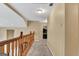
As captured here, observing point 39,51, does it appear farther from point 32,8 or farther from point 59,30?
point 59,30

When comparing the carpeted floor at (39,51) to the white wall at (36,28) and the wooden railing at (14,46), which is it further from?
the white wall at (36,28)

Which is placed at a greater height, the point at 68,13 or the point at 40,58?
the point at 68,13

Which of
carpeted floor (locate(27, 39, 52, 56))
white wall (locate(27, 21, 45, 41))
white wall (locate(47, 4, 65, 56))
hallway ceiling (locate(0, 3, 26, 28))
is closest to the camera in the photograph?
white wall (locate(47, 4, 65, 56))

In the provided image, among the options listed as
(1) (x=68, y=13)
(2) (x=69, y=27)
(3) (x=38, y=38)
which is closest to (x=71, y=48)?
(2) (x=69, y=27)

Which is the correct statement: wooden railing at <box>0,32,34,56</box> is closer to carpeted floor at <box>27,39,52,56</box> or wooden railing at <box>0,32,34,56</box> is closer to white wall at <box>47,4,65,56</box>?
carpeted floor at <box>27,39,52,56</box>

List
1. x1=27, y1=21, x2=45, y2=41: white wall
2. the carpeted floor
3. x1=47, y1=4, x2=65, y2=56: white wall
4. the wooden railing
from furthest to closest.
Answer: x1=27, y1=21, x2=45, y2=41: white wall, the carpeted floor, x1=47, y1=4, x2=65, y2=56: white wall, the wooden railing

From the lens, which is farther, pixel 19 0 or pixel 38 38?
pixel 38 38

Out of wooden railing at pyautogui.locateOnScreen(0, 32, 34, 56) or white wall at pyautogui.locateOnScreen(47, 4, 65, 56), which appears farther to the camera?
white wall at pyautogui.locateOnScreen(47, 4, 65, 56)

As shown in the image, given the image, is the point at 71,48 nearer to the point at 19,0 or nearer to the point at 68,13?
the point at 68,13

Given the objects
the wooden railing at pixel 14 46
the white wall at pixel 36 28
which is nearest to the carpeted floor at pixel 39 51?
the wooden railing at pixel 14 46

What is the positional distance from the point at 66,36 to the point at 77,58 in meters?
1.60

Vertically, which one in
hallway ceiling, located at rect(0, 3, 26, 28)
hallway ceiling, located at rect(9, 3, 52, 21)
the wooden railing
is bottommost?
the wooden railing

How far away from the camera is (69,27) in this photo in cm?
312

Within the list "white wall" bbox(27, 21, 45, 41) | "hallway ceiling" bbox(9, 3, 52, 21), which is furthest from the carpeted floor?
"white wall" bbox(27, 21, 45, 41)
